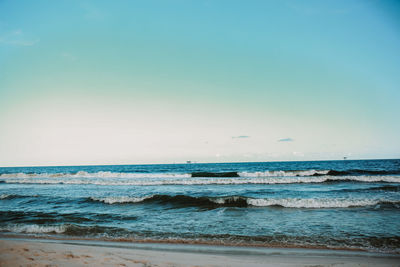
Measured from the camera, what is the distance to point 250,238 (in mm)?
7422

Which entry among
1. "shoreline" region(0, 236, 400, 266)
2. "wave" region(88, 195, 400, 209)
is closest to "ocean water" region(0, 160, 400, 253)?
"wave" region(88, 195, 400, 209)

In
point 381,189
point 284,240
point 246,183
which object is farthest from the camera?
point 246,183

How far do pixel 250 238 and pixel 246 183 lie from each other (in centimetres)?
1702

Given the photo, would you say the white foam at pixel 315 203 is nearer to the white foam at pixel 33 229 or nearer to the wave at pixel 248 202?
the wave at pixel 248 202

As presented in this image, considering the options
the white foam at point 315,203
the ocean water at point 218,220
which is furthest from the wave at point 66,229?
the white foam at point 315,203

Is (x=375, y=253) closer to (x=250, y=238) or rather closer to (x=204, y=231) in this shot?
(x=250, y=238)

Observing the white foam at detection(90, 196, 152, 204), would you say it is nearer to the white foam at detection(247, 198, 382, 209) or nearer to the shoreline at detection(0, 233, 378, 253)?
the shoreline at detection(0, 233, 378, 253)

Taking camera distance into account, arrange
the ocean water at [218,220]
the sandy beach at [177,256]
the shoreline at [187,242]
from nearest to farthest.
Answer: the sandy beach at [177,256] < the shoreline at [187,242] < the ocean water at [218,220]

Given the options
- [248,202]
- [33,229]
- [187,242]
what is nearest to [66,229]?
[33,229]

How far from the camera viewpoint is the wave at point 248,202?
12.1 meters

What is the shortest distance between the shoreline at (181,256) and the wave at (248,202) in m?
6.40

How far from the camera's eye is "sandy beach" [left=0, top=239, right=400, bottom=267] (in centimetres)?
506

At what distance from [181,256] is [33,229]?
7192mm

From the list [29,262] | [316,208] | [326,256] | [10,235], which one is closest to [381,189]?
[316,208]
